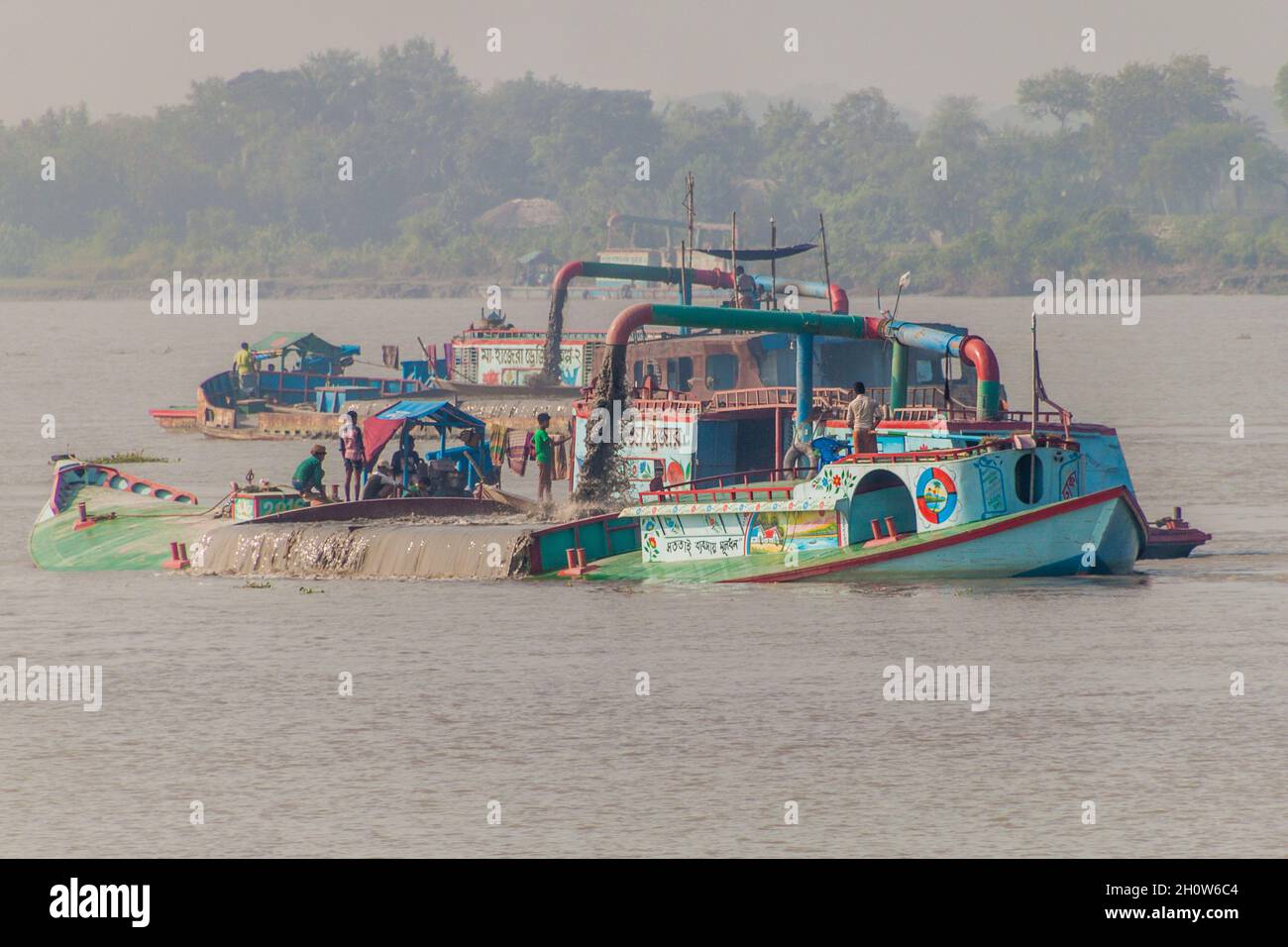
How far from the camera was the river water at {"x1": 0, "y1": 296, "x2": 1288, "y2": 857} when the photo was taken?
68.6 ft

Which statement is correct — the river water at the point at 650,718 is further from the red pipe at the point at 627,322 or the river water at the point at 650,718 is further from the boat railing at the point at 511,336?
the boat railing at the point at 511,336

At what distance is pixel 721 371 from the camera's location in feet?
167

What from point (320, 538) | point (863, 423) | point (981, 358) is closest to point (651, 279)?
point (320, 538)

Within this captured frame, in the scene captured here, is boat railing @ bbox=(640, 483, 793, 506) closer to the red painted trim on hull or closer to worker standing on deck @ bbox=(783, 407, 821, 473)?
worker standing on deck @ bbox=(783, 407, 821, 473)

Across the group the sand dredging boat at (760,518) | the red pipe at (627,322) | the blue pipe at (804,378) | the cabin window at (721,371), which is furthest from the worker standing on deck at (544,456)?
the cabin window at (721,371)

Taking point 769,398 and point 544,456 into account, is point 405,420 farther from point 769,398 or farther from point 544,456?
point 769,398

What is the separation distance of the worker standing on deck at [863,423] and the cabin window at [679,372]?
17.7m

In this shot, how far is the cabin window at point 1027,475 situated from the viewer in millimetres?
32094

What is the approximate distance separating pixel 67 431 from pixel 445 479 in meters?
34.7

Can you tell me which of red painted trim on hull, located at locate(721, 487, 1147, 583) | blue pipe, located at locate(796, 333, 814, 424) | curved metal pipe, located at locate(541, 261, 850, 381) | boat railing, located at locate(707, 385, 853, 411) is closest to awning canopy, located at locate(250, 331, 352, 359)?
curved metal pipe, located at locate(541, 261, 850, 381)

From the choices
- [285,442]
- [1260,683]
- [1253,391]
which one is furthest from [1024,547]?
[1253,391]

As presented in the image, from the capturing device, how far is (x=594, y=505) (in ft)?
124
